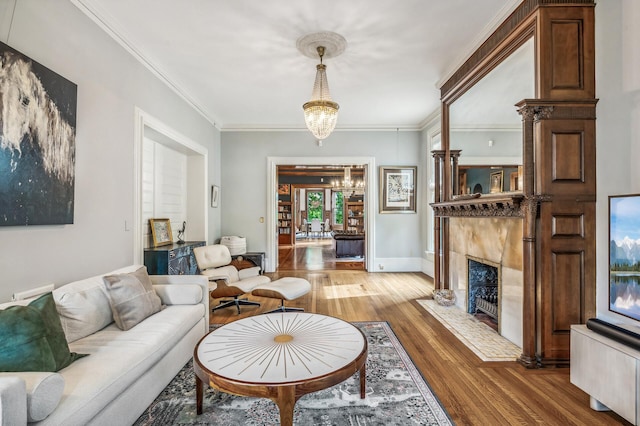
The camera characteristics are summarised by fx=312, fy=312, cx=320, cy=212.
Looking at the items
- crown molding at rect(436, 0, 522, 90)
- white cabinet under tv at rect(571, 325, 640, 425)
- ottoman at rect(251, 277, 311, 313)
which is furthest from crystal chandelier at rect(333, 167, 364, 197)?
white cabinet under tv at rect(571, 325, 640, 425)

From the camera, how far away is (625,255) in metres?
1.89

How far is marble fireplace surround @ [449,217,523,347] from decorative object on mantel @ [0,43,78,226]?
3764 mm

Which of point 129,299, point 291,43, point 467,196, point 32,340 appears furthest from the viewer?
point 467,196

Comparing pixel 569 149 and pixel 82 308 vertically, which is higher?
pixel 569 149

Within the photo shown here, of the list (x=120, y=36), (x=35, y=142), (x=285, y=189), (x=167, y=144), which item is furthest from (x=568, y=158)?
(x=285, y=189)

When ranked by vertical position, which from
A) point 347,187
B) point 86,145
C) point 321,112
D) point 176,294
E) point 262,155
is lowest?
point 176,294

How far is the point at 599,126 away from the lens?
7.93 feet

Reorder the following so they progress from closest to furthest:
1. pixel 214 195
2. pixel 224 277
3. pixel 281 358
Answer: pixel 281 358 < pixel 224 277 < pixel 214 195

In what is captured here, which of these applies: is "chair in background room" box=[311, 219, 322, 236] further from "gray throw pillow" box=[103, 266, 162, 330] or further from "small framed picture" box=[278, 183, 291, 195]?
"gray throw pillow" box=[103, 266, 162, 330]

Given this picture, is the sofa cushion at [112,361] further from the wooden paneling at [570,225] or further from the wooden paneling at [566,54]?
the wooden paneling at [566,54]

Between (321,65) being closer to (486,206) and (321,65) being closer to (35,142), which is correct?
(486,206)

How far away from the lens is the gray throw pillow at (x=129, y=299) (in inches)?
87.4

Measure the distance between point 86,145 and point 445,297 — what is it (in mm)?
4309

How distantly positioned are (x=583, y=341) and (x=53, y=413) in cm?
285
